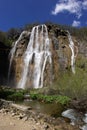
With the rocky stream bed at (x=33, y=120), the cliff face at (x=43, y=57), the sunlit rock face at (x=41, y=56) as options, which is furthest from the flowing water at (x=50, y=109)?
the cliff face at (x=43, y=57)

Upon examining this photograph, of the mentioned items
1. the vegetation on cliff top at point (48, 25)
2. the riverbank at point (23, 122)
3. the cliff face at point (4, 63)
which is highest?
the vegetation on cliff top at point (48, 25)

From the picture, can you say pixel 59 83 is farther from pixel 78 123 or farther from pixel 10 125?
pixel 10 125

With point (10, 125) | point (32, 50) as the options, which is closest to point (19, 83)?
point (32, 50)

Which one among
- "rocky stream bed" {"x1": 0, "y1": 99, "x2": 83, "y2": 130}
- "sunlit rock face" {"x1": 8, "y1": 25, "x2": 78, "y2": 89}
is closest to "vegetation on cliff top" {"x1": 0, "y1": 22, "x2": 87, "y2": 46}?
"sunlit rock face" {"x1": 8, "y1": 25, "x2": 78, "y2": 89}

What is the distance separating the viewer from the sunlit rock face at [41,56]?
52.1 meters

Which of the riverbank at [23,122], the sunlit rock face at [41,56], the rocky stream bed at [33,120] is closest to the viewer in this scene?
the riverbank at [23,122]

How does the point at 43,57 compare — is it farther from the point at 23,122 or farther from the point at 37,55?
the point at 23,122

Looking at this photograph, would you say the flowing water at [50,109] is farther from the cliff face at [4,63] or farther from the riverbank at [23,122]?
the cliff face at [4,63]

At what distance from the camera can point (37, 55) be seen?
54156 mm

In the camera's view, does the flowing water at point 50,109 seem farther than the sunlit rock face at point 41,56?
No

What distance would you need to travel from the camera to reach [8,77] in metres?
55.0

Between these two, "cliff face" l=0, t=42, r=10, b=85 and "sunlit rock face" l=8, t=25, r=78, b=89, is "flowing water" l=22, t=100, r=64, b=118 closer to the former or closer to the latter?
"sunlit rock face" l=8, t=25, r=78, b=89

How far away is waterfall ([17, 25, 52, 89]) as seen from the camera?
51938 mm

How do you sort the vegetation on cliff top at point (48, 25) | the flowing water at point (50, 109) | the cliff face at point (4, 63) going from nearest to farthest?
1. the flowing water at point (50, 109)
2. the cliff face at point (4, 63)
3. the vegetation on cliff top at point (48, 25)
